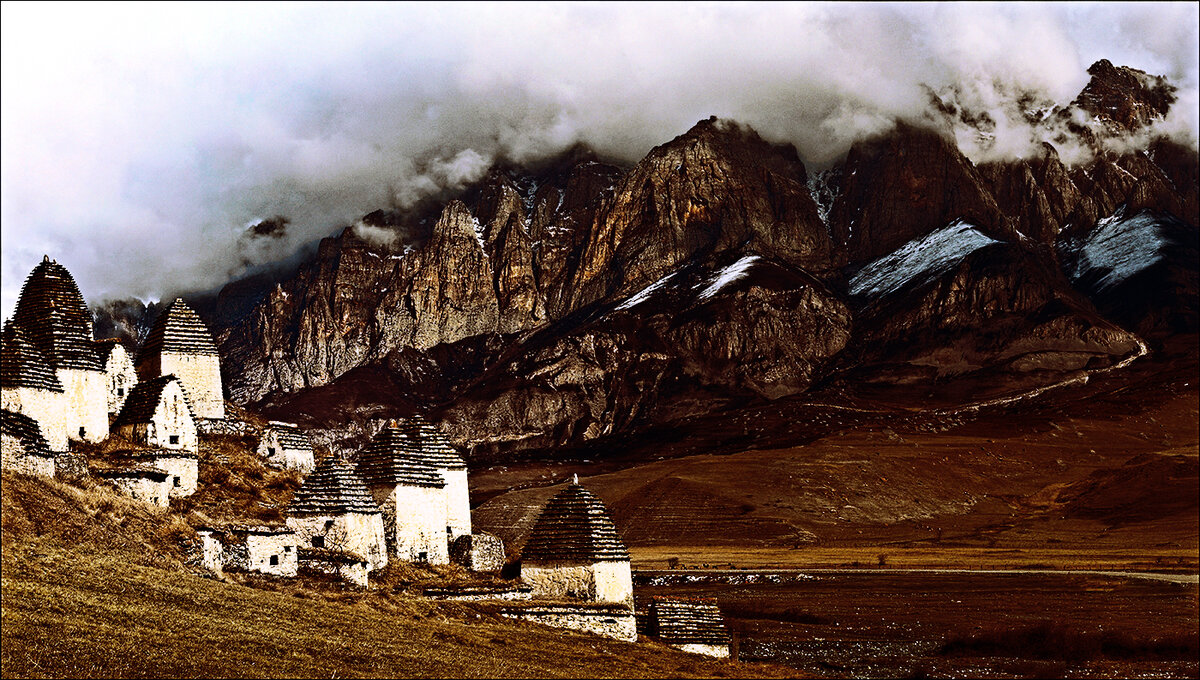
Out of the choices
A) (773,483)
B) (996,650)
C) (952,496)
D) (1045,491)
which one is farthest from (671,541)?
(996,650)

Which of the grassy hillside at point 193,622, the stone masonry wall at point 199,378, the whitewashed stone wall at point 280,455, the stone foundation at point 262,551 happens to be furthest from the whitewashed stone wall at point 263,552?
the stone masonry wall at point 199,378

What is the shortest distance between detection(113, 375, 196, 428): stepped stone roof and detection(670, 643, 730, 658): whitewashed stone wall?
25.2m

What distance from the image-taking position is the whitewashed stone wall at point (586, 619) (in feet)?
179

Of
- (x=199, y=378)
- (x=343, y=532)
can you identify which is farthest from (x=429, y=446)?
(x=199, y=378)

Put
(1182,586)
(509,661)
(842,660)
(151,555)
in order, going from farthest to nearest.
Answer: (1182,586), (842,660), (151,555), (509,661)

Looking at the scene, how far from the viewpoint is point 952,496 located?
7495 inches

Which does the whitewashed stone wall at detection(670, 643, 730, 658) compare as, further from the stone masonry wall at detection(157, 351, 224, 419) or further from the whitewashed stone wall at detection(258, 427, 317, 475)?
the stone masonry wall at detection(157, 351, 224, 419)

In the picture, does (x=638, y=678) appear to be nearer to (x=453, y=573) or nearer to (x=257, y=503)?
(x=453, y=573)

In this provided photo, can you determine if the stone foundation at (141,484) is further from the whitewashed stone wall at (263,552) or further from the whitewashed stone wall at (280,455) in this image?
the whitewashed stone wall at (280,455)

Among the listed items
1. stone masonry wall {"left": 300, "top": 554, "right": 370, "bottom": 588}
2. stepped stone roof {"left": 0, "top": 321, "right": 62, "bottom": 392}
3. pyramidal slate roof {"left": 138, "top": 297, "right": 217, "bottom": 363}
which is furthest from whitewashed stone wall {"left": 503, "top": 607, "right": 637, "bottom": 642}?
pyramidal slate roof {"left": 138, "top": 297, "right": 217, "bottom": 363}

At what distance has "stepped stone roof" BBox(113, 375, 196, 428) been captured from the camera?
206 ft

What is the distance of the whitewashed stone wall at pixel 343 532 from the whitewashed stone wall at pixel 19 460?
10.6 m

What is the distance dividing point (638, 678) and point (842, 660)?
2688 centimetres

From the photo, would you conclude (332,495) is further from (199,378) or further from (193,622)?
(193,622)
